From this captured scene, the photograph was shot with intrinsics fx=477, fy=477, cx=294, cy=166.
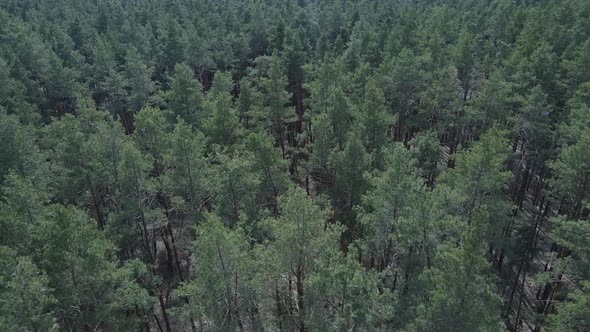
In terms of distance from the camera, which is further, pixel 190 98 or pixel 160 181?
pixel 190 98

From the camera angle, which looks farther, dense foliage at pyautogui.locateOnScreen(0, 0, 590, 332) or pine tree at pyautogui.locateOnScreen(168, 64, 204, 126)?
pine tree at pyautogui.locateOnScreen(168, 64, 204, 126)

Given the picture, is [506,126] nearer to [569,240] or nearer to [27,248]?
[569,240]

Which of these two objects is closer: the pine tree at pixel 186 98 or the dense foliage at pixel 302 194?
the dense foliage at pixel 302 194

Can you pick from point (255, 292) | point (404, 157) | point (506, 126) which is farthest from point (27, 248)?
point (506, 126)

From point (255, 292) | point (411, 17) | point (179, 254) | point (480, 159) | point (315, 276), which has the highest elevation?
point (411, 17)

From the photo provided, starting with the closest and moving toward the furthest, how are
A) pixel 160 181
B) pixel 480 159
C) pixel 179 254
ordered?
pixel 480 159
pixel 160 181
pixel 179 254

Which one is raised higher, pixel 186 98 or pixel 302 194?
pixel 302 194

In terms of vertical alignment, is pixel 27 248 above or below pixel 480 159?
below

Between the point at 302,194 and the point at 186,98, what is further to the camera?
the point at 186,98
